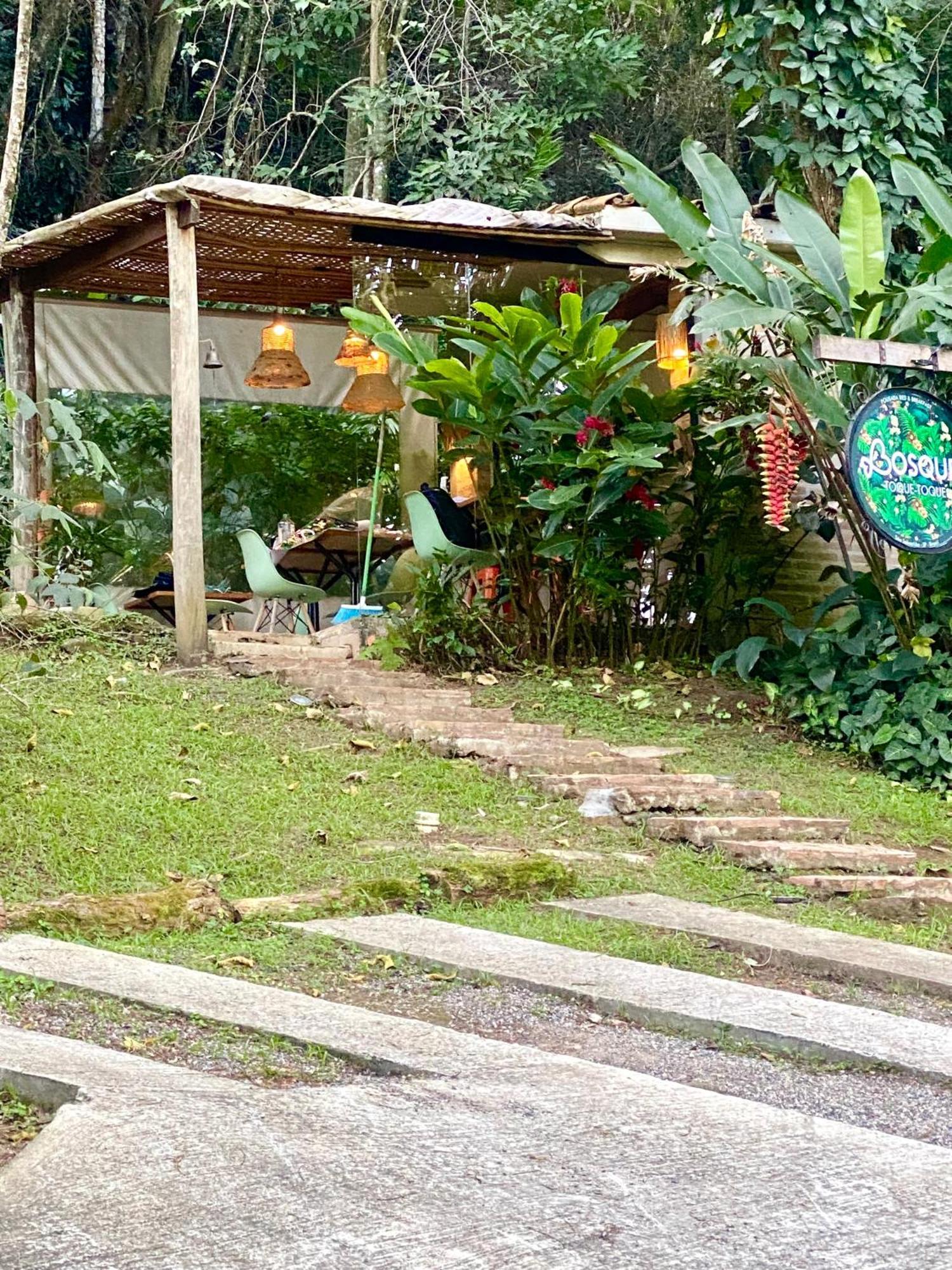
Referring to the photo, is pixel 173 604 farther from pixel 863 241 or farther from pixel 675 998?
pixel 675 998

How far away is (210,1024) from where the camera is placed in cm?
349

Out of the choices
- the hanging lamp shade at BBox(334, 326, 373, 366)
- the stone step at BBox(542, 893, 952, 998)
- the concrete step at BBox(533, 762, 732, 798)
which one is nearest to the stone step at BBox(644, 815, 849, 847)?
the concrete step at BBox(533, 762, 732, 798)

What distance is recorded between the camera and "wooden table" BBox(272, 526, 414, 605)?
35.3 ft

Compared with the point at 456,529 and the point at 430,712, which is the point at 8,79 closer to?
the point at 456,529

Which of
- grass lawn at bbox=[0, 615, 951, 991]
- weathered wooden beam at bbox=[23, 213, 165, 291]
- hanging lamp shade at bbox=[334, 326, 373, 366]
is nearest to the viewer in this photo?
grass lawn at bbox=[0, 615, 951, 991]

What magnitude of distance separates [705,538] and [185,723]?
3.47m

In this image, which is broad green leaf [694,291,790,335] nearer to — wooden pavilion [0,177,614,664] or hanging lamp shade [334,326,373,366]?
wooden pavilion [0,177,614,664]

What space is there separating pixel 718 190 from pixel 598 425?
154 cm

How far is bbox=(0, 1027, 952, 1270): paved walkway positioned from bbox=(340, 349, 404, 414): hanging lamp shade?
8068mm

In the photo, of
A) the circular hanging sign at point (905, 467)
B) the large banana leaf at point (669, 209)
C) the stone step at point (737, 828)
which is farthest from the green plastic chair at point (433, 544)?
the stone step at point (737, 828)

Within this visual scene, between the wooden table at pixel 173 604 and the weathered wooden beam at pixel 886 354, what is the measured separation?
4880 mm

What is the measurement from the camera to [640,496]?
8.80 metres

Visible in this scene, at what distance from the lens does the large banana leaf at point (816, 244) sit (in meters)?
7.40

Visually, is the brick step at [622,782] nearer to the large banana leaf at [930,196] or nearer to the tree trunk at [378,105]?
the large banana leaf at [930,196]
